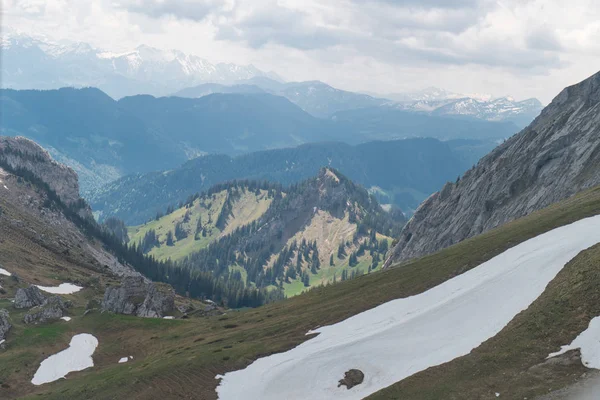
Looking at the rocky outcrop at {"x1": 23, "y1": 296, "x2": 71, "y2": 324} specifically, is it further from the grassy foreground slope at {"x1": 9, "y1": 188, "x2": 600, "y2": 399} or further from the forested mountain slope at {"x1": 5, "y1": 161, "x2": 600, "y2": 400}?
the grassy foreground slope at {"x1": 9, "y1": 188, "x2": 600, "y2": 399}

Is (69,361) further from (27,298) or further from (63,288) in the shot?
(63,288)

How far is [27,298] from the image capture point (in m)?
100

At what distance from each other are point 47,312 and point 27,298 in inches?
343

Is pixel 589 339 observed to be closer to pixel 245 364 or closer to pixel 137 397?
pixel 245 364

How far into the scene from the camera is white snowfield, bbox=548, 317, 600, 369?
129 ft

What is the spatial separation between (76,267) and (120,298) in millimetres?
74482

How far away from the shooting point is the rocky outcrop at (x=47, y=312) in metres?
91.2

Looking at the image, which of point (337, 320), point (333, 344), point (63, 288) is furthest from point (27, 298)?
point (333, 344)

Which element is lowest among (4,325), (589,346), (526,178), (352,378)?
(4,325)

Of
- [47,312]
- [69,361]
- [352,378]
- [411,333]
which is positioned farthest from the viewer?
[47,312]

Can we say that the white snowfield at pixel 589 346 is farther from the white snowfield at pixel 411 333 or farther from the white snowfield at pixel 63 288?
the white snowfield at pixel 63 288

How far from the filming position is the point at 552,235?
72.2 m

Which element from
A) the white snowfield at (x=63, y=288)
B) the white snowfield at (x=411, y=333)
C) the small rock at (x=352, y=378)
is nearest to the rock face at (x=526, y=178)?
the white snowfield at (x=411, y=333)

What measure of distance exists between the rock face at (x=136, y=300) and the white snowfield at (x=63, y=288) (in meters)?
24.0
